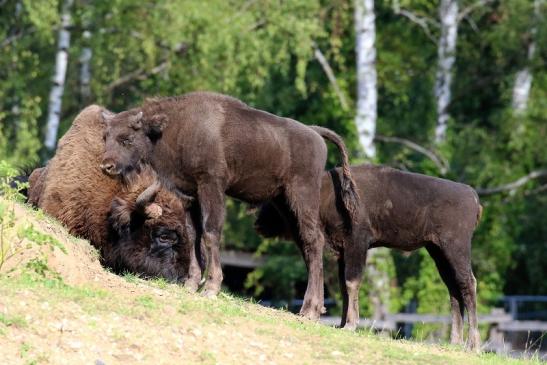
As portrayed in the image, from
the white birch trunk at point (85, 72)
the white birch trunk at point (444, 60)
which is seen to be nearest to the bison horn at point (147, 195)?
the white birch trunk at point (85, 72)

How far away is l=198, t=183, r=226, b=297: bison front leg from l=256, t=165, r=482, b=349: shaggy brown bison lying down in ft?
3.26

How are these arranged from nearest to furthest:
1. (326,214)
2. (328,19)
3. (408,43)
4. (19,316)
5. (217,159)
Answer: (19,316) → (217,159) → (326,214) → (328,19) → (408,43)

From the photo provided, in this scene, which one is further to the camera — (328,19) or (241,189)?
(328,19)

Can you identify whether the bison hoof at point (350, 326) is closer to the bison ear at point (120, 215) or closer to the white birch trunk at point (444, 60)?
the bison ear at point (120, 215)

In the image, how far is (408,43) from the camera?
29.1 meters

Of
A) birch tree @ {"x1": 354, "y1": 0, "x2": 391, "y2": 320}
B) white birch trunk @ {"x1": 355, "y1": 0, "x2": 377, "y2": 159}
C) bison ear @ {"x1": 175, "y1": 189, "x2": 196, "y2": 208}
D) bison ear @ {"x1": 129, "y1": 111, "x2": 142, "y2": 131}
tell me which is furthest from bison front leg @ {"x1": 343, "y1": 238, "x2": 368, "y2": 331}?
white birch trunk @ {"x1": 355, "y1": 0, "x2": 377, "y2": 159}

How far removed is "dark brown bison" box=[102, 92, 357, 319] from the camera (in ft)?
38.0

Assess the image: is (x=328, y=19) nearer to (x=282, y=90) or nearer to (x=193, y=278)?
(x=282, y=90)

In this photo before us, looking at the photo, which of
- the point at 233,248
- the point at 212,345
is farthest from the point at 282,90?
the point at 212,345

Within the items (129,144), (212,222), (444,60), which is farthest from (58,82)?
(212,222)

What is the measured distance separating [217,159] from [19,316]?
3.49 meters

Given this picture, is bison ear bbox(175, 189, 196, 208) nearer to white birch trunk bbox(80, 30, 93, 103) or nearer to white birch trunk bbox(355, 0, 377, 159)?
white birch trunk bbox(355, 0, 377, 159)

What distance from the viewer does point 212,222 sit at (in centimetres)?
1139

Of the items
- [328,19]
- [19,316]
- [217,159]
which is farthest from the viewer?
[328,19]
